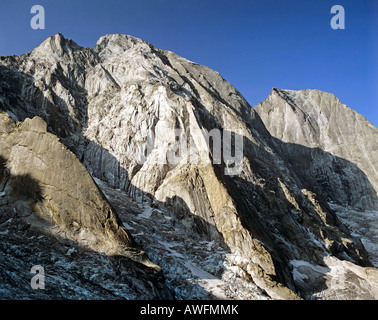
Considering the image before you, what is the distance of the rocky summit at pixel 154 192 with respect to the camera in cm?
2497

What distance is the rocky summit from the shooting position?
25.0 metres

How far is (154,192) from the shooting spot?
4625cm

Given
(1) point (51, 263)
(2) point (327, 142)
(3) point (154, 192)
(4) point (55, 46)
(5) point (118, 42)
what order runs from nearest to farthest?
(1) point (51, 263)
(3) point (154, 192)
(4) point (55, 46)
(5) point (118, 42)
(2) point (327, 142)

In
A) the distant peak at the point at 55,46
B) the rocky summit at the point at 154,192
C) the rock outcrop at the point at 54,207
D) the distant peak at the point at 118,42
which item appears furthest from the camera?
the distant peak at the point at 118,42

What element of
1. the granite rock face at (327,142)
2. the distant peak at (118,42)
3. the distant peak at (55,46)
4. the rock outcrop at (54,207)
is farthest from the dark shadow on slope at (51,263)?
the granite rock face at (327,142)

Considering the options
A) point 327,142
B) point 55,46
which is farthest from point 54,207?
point 327,142

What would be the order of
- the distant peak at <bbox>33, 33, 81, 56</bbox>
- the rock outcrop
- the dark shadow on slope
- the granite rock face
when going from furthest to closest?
the granite rock face, the distant peak at <bbox>33, 33, 81, 56</bbox>, the rock outcrop, the dark shadow on slope

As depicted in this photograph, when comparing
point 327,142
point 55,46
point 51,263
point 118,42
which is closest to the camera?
point 51,263

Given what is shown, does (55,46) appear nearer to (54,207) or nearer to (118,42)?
(118,42)

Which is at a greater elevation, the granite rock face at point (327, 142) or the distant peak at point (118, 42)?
the distant peak at point (118, 42)

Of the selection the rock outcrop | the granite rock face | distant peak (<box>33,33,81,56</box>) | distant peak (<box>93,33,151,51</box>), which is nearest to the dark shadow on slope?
the rock outcrop

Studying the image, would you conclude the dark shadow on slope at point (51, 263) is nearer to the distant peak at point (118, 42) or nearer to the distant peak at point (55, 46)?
the distant peak at point (55, 46)

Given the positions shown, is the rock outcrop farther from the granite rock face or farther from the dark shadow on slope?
the granite rock face
